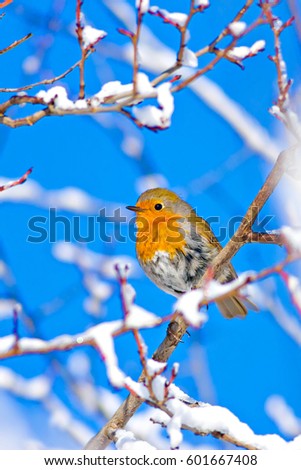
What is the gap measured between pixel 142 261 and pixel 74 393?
1.26 meters

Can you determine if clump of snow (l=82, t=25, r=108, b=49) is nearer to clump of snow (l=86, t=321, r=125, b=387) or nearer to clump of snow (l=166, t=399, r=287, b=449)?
clump of snow (l=86, t=321, r=125, b=387)

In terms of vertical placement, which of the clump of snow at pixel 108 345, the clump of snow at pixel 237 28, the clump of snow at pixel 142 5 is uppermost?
the clump of snow at pixel 142 5

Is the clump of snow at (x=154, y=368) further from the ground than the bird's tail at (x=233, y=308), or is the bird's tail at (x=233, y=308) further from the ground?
the bird's tail at (x=233, y=308)

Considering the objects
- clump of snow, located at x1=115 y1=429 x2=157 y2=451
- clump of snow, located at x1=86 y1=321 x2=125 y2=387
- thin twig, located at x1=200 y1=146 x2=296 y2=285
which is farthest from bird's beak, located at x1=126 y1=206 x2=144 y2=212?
clump of snow, located at x1=86 y1=321 x2=125 y2=387

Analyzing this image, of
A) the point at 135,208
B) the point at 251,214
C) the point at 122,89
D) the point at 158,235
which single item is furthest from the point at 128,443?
the point at 135,208

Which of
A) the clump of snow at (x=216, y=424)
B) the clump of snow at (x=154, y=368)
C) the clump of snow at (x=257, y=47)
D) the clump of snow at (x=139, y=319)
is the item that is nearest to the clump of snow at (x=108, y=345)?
the clump of snow at (x=139, y=319)

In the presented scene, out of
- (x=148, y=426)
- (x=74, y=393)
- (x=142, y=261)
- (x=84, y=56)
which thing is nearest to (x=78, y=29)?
(x=84, y=56)

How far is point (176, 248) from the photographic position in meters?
5.04

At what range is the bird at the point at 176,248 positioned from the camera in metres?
5.03

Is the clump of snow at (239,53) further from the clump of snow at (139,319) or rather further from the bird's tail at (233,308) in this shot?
the bird's tail at (233,308)

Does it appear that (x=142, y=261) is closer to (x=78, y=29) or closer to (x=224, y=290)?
(x=78, y=29)

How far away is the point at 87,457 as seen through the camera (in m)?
3.14

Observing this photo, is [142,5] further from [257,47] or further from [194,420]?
[194,420]

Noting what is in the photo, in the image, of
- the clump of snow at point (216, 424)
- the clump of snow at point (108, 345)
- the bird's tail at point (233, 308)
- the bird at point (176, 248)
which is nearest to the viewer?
the clump of snow at point (108, 345)
